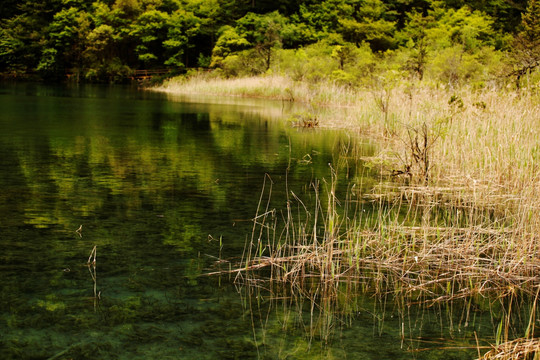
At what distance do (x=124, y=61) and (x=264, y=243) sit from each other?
45.3 metres

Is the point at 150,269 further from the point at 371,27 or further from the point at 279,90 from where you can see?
the point at 371,27

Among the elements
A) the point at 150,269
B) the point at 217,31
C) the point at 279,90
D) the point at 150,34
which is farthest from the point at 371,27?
the point at 150,269

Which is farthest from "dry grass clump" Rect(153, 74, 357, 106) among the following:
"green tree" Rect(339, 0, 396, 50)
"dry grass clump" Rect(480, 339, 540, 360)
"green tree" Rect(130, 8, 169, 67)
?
"dry grass clump" Rect(480, 339, 540, 360)

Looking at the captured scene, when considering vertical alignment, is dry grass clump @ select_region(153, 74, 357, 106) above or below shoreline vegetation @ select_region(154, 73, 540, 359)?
above

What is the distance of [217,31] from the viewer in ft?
135

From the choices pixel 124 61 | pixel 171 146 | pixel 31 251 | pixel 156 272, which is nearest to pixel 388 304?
pixel 156 272

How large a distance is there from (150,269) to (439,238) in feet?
6.35

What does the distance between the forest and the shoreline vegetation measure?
859 inches

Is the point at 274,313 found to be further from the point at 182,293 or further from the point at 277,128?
the point at 277,128

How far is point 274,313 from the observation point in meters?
2.95

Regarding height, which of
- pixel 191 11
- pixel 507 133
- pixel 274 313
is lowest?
pixel 274 313

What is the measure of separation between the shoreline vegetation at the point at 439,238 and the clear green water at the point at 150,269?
0.59 ft

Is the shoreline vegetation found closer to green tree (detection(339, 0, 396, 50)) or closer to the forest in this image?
the forest

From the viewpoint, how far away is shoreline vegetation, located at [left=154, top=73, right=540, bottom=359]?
3258mm
